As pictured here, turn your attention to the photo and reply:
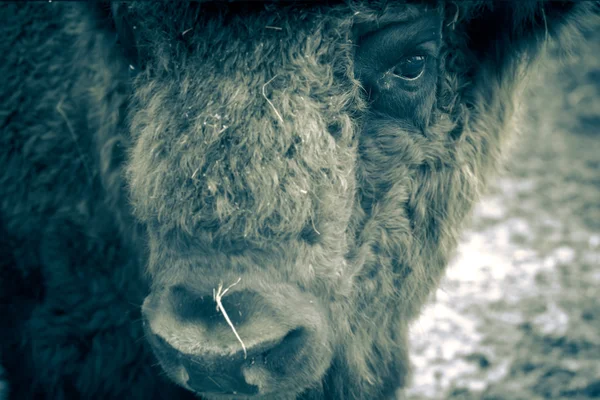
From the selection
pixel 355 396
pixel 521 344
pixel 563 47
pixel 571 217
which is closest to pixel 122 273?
pixel 355 396

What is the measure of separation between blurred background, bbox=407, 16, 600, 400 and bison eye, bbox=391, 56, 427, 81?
0.85 meters

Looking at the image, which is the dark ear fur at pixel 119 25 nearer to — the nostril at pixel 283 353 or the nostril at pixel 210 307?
the nostril at pixel 210 307

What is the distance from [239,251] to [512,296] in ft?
10.0

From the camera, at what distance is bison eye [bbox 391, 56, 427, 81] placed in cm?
215

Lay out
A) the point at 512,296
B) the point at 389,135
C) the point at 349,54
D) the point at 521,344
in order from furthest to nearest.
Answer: the point at 512,296 → the point at 521,344 → the point at 389,135 → the point at 349,54

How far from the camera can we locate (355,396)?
2.60 metres

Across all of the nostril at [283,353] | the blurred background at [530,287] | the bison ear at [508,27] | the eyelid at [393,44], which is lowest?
the blurred background at [530,287]

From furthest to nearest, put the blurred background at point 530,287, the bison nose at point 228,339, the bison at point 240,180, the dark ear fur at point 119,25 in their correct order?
the blurred background at point 530,287 → the dark ear fur at point 119,25 → the bison at point 240,180 → the bison nose at point 228,339

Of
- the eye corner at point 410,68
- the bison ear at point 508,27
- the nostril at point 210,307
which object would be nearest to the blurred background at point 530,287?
the bison ear at point 508,27

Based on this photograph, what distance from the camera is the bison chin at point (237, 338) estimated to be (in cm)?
177

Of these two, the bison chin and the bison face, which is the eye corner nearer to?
the bison face

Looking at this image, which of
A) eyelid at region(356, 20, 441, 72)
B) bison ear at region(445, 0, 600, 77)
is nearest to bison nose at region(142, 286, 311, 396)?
eyelid at region(356, 20, 441, 72)

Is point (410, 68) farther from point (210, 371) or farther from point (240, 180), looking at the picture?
point (210, 371)

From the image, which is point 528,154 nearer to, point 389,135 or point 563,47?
point 563,47
